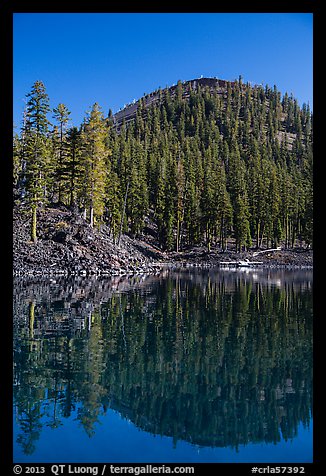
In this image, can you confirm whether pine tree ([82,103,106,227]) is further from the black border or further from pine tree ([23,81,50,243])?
the black border

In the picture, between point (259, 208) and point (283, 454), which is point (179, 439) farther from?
point (259, 208)

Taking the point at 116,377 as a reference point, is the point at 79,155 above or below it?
above

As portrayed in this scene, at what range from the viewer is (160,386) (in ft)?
39.7

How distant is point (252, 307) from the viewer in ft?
90.2

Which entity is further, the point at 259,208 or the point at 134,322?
the point at 259,208

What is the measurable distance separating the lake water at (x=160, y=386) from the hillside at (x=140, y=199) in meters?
25.1

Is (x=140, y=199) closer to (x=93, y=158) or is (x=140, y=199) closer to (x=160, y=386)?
(x=93, y=158)

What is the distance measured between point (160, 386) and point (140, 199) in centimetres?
6393

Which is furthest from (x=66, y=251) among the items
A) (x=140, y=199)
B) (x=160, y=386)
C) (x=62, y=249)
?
(x=160, y=386)

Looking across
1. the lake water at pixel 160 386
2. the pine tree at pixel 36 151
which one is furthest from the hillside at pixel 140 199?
the lake water at pixel 160 386
